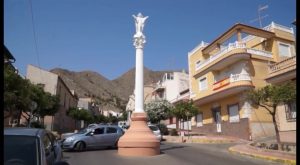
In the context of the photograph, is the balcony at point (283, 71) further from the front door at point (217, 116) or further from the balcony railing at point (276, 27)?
the front door at point (217, 116)

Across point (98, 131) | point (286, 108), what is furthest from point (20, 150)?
point (286, 108)

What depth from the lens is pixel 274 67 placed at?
2564 cm

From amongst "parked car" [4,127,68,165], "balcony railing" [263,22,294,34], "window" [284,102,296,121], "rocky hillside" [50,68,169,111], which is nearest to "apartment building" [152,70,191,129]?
"balcony railing" [263,22,294,34]

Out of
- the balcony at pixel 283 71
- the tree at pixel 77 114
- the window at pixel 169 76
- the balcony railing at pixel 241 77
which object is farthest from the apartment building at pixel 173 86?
the balcony at pixel 283 71

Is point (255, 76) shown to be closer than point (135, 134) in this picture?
No

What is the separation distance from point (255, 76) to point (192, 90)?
40.5 ft

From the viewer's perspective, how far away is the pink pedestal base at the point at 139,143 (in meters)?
16.1

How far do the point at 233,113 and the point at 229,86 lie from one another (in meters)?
3.16

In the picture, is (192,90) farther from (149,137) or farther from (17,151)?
(17,151)

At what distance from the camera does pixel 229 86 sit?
1123 inches

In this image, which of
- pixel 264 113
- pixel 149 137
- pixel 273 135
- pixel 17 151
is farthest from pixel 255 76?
pixel 17 151

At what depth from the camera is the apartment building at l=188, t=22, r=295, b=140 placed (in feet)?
91.0

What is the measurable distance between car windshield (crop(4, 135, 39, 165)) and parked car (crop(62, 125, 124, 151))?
14.5 m

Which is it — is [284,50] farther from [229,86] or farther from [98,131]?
[98,131]
